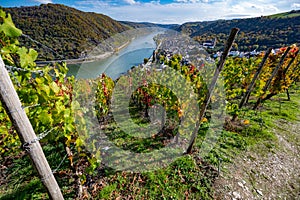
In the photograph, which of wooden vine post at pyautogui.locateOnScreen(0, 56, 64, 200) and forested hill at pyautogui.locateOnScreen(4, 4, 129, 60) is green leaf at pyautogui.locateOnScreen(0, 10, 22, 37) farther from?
forested hill at pyautogui.locateOnScreen(4, 4, 129, 60)

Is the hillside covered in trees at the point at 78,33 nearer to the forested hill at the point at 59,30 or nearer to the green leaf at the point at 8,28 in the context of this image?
the forested hill at the point at 59,30

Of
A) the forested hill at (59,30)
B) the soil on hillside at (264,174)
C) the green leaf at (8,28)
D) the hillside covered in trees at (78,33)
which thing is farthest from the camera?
the forested hill at (59,30)

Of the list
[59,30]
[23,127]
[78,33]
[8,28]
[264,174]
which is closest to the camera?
[8,28]

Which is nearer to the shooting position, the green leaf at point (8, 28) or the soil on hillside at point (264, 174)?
the green leaf at point (8, 28)

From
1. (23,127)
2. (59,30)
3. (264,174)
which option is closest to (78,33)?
(59,30)

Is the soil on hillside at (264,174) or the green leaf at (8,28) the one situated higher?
the green leaf at (8,28)

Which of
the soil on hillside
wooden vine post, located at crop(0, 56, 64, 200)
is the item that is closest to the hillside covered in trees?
the soil on hillside

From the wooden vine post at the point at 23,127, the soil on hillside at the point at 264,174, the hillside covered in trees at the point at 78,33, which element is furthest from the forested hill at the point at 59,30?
the wooden vine post at the point at 23,127

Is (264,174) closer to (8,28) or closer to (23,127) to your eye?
(23,127)
